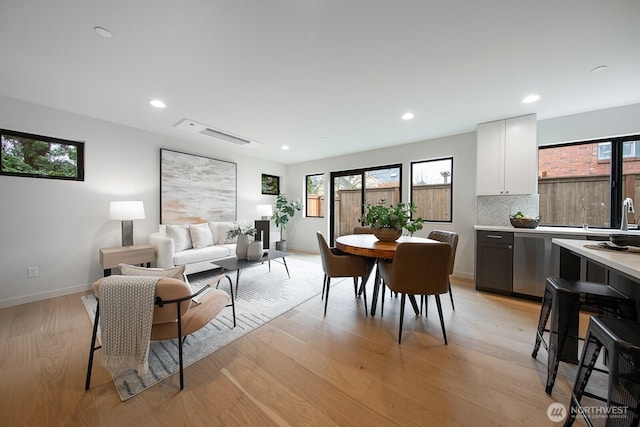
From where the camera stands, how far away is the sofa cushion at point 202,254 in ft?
10.7

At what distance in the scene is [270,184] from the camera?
5.80m

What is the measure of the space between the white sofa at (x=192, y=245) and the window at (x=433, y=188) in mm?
3609

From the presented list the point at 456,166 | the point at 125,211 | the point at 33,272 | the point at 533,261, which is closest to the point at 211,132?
the point at 125,211

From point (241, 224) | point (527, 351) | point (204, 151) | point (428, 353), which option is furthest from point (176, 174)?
point (527, 351)

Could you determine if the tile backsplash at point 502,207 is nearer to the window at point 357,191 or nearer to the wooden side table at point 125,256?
the window at point 357,191

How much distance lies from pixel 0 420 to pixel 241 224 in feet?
11.1

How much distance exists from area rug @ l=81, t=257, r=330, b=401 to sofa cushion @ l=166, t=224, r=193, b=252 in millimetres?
536

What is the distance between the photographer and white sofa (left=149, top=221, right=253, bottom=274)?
3.14 m

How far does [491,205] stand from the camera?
11.3 feet

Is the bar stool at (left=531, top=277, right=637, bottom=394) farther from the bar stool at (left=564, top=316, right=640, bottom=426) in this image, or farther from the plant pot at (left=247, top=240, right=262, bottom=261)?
the plant pot at (left=247, top=240, right=262, bottom=261)

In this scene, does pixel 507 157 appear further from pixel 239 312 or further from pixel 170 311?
pixel 170 311

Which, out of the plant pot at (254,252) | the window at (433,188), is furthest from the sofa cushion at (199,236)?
the window at (433,188)

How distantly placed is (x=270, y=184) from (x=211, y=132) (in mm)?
2310

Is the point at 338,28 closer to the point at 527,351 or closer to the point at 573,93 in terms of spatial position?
the point at 573,93
